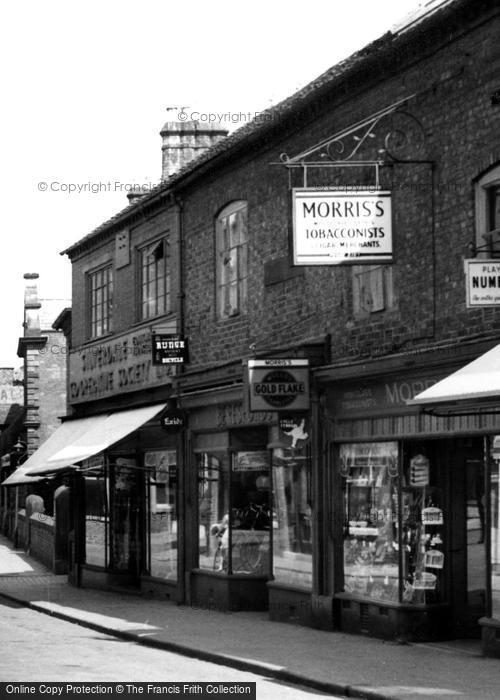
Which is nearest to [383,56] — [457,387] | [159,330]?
[457,387]

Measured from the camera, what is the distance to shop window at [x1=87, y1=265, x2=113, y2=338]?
2956cm

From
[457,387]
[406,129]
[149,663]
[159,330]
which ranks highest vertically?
[406,129]

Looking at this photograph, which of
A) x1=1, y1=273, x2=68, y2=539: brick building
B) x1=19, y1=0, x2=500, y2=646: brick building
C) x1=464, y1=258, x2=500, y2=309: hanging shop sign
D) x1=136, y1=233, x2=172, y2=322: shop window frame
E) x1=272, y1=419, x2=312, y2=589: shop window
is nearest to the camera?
x1=464, y1=258, x2=500, y2=309: hanging shop sign

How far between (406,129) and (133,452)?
11725 millimetres

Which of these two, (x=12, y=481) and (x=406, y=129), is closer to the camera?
(x=406, y=129)

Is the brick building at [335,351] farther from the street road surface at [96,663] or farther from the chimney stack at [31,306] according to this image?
the chimney stack at [31,306]

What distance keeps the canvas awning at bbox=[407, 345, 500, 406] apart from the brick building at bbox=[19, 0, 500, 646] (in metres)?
0.65

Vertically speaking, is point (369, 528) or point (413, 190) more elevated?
point (413, 190)

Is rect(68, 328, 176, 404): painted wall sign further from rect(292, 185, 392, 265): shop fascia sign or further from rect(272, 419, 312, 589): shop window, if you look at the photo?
rect(292, 185, 392, 265): shop fascia sign

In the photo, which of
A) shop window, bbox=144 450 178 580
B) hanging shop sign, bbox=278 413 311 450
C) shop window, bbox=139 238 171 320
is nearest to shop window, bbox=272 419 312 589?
hanging shop sign, bbox=278 413 311 450

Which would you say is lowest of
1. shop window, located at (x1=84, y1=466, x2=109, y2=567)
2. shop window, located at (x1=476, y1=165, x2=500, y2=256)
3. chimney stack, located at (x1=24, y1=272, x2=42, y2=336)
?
shop window, located at (x1=84, y1=466, x2=109, y2=567)

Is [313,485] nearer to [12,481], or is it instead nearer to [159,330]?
[159,330]

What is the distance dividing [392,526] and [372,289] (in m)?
3.00

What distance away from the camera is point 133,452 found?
90.8ft
